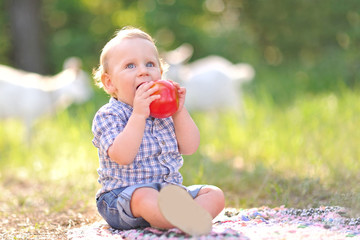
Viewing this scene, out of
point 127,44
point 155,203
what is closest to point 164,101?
point 127,44

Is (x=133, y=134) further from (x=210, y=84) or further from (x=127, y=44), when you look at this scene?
(x=210, y=84)

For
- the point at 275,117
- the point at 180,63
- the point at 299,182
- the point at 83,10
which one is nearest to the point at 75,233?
the point at 299,182

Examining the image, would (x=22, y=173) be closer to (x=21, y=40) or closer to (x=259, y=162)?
(x=259, y=162)

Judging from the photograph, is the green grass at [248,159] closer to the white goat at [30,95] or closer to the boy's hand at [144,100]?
the white goat at [30,95]

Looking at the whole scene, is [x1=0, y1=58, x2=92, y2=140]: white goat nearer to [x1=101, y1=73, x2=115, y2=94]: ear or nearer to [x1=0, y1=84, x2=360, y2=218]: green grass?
[x1=0, y1=84, x2=360, y2=218]: green grass

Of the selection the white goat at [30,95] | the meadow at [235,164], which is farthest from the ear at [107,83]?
the white goat at [30,95]

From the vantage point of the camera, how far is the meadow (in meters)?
3.06

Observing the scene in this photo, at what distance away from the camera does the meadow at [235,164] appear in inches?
121

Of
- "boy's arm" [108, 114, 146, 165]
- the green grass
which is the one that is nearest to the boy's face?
"boy's arm" [108, 114, 146, 165]

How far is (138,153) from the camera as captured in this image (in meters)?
2.34

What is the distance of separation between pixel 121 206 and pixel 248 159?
7.02ft

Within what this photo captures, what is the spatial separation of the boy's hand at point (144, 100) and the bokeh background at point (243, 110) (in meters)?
1.05

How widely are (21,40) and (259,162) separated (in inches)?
296

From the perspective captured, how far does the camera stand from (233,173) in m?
3.86
